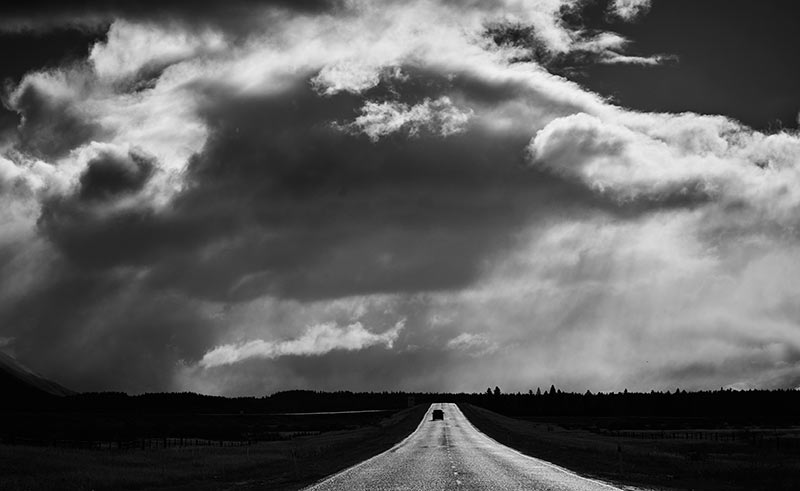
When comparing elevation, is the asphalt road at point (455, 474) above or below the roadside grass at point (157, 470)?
above

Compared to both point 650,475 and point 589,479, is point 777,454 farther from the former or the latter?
point 589,479

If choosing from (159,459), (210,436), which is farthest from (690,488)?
(210,436)

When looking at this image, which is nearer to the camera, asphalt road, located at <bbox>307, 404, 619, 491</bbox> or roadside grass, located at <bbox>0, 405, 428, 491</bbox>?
asphalt road, located at <bbox>307, 404, 619, 491</bbox>

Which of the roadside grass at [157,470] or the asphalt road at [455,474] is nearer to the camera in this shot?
the asphalt road at [455,474]

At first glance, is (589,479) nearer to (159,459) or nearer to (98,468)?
(98,468)

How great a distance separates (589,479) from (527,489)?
6347 millimetres

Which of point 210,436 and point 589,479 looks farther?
point 210,436

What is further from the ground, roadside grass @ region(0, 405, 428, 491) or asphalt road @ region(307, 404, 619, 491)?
asphalt road @ region(307, 404, 619, 491)

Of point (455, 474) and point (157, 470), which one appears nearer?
point (455, 474)

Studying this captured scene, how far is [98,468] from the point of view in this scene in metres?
44.2

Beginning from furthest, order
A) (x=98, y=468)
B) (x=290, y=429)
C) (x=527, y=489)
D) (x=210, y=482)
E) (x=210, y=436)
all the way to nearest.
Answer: (x=290, y=429) → (x=210, y=436) → (x=98, y=468) → (x=210, y=482) → (x=527, y=489)

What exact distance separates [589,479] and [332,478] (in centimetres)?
1048

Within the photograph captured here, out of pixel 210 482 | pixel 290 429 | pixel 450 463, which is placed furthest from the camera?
pixel 290 429

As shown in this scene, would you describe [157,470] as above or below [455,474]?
below
